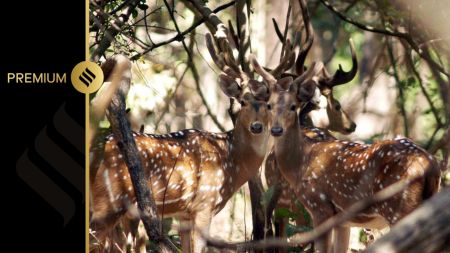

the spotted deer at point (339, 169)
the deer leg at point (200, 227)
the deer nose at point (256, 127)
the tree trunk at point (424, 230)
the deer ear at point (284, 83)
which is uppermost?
the deer ear at point (284, 83)

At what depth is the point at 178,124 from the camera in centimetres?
1481

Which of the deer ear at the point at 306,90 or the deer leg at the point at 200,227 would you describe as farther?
the deer ear at the point at 306,90

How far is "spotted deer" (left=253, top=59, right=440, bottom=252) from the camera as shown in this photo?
664 centimetres

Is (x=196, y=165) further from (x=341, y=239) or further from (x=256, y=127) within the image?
(x=341, y=239)

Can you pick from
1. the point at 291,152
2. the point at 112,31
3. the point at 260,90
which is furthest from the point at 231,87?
the point at 112,31

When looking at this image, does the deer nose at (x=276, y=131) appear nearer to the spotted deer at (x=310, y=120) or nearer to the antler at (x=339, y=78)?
the spotted deer at (x=310, y=120)

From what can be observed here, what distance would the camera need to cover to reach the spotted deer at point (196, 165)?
6.92m

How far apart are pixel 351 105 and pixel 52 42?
8217mm

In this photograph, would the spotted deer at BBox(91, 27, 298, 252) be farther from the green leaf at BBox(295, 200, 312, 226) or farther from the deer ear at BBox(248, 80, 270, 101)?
the green leaf at BBox(295, 200, 312, 226)

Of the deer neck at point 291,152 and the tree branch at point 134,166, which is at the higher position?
the deer neck at point 291,152

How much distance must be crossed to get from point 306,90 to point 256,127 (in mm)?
697

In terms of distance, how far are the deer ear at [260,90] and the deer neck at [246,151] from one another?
1.11ft

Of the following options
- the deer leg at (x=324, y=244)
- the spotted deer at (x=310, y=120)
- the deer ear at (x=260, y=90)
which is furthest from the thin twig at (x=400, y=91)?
the deer leg at (x=324, y=244)

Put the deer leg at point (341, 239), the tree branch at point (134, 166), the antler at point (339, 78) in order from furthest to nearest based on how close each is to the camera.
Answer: the antler at point (339, 78)
the deer leg at point (341, 239)
the tree branch at point (134, 166)
